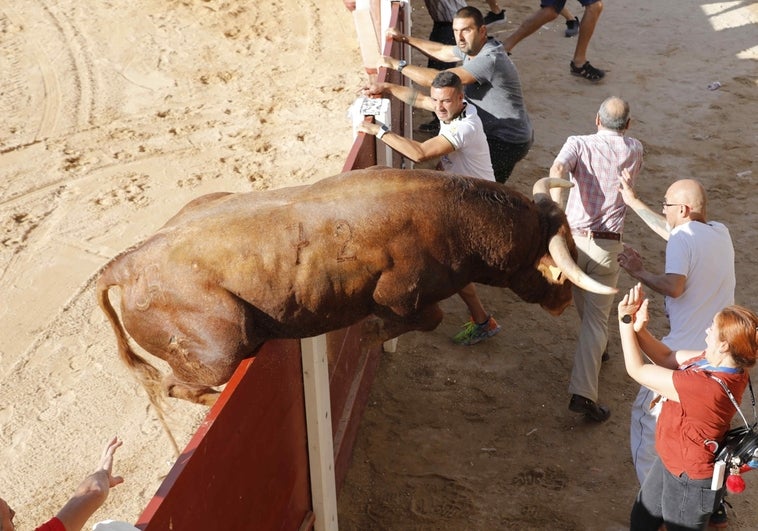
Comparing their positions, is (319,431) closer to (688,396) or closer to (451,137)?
(688,396)

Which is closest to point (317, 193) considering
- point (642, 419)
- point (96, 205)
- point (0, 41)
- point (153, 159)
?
point (642, 419)

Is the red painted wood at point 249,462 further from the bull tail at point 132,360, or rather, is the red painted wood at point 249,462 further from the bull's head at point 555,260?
the bull's head at point 555,260

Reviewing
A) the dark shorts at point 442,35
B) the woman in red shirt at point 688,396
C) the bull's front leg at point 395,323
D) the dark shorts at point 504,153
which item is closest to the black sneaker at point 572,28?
the dark shorts at point 442,35

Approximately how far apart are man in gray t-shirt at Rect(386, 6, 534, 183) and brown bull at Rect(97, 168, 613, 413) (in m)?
1.95

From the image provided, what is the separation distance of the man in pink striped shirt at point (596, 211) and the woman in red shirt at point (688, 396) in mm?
1347

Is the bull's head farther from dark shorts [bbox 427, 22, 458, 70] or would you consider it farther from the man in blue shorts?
the man in blue shorts

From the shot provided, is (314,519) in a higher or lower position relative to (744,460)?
lower

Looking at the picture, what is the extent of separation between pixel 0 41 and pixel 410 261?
8.26m

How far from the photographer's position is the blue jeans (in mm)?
3834

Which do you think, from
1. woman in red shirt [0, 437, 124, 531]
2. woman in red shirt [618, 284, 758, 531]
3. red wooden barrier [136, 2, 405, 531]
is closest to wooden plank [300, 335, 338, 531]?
red wooden barrier [136, 2, 405, 531]

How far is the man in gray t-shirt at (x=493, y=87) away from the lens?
246 inches

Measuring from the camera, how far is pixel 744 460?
3.63 metres

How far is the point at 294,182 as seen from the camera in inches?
312

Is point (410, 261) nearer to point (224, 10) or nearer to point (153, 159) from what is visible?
point (153, 159)
